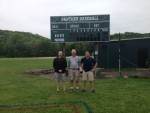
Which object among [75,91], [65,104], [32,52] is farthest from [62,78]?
[32,52]

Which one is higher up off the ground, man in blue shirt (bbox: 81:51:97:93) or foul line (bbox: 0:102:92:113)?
man in blue shirt (bbox: 81:51:97:93)

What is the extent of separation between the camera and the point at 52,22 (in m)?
20.5

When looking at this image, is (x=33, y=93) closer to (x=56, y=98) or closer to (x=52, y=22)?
(x=56, y=98)

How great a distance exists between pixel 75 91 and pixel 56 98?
173 centimetres

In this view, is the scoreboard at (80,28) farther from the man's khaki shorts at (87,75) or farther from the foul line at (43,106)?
the foul line at (43,106)

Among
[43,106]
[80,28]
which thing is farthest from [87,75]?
[80,28]

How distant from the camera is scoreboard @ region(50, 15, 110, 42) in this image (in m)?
20.2

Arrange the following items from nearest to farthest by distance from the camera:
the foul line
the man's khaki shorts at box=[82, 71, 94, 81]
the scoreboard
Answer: the foul line, the man's khaki shorts at box=[82, 71, 94, 81], the scoreboard

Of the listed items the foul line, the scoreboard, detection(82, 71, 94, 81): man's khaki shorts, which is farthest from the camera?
the scoreboard

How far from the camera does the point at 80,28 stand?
2045 centimetres

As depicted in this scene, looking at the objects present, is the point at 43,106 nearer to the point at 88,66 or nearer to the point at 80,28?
the point at 88,66

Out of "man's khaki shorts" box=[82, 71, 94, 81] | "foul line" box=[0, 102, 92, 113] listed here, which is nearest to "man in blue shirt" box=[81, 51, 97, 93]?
"man's khaki shorts" box=[82, 71, 94, 81]

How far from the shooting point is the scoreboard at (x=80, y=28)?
20219 millimetres

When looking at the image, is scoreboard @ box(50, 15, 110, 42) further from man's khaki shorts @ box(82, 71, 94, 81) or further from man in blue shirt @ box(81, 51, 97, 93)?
man's khaki shorts @ box(82, 71, 94, 81)
